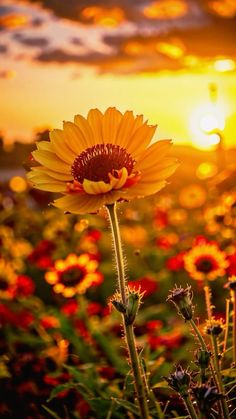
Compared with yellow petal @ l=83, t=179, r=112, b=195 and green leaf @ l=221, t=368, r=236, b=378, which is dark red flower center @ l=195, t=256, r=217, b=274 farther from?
yellow petal @ l=83, t=179, r=112, b=195

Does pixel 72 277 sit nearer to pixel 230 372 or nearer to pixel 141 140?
pixel 230 372

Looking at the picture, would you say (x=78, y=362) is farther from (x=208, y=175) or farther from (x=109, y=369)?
(x=208, y=175)

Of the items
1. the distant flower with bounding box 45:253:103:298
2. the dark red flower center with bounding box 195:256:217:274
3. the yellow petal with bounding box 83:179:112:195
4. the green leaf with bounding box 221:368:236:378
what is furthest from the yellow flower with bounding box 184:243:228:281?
the yellow petal with bounding box 83:179:112:195

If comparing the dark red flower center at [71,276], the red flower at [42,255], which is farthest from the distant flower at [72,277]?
the red flower at [42,255]

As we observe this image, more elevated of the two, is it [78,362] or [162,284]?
[162,284]

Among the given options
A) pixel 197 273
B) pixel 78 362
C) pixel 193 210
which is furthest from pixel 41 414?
pixel 193 210

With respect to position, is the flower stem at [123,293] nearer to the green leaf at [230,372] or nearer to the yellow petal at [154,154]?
the yellow petal at [154,154]
